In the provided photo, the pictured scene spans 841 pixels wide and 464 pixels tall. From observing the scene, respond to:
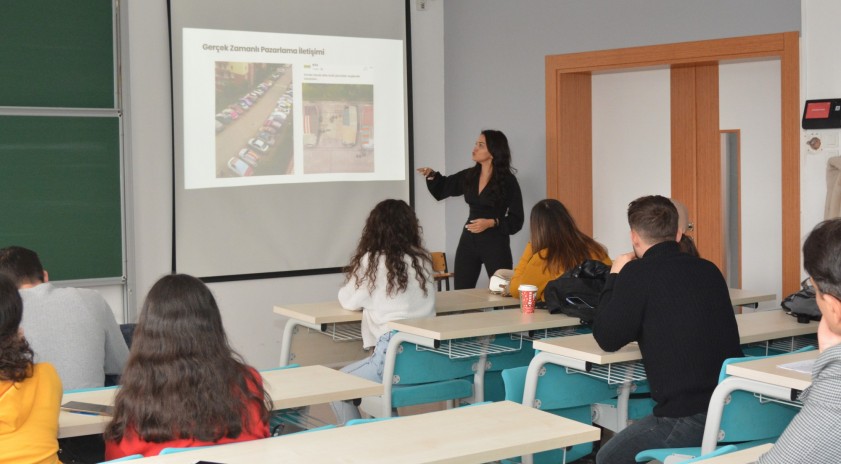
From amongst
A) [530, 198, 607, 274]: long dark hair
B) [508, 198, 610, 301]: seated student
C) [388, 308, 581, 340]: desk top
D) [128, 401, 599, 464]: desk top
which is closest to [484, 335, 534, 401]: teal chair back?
[388, 308, 581, 340]: desk top

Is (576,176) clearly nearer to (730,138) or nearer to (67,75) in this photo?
(730,138)

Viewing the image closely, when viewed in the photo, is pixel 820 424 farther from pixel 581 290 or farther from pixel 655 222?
pixel 581 290

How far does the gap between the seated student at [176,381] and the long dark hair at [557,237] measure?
93.8 inches

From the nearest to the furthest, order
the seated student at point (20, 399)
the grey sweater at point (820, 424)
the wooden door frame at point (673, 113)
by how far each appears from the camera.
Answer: the grey sweater at point (820, 424) < the seated student at point (20, 399) < the wooden door frame at point (673, 113)

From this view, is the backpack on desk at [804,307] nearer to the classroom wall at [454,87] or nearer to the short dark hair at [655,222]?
the short dark hair at [655,222]

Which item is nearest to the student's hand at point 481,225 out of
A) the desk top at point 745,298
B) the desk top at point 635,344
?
the desk top at point 745,298

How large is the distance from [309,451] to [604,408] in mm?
1726

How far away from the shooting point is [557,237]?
4.58 meters

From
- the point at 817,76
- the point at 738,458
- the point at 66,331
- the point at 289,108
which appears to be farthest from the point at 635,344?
the point at 289,108

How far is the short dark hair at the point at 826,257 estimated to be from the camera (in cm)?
169

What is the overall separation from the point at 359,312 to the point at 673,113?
3391 millimetres

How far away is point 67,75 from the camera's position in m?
5.66

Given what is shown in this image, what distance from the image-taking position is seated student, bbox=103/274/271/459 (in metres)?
2.42

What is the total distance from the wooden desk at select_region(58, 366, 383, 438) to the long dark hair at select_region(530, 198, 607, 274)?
1692 millimetres
